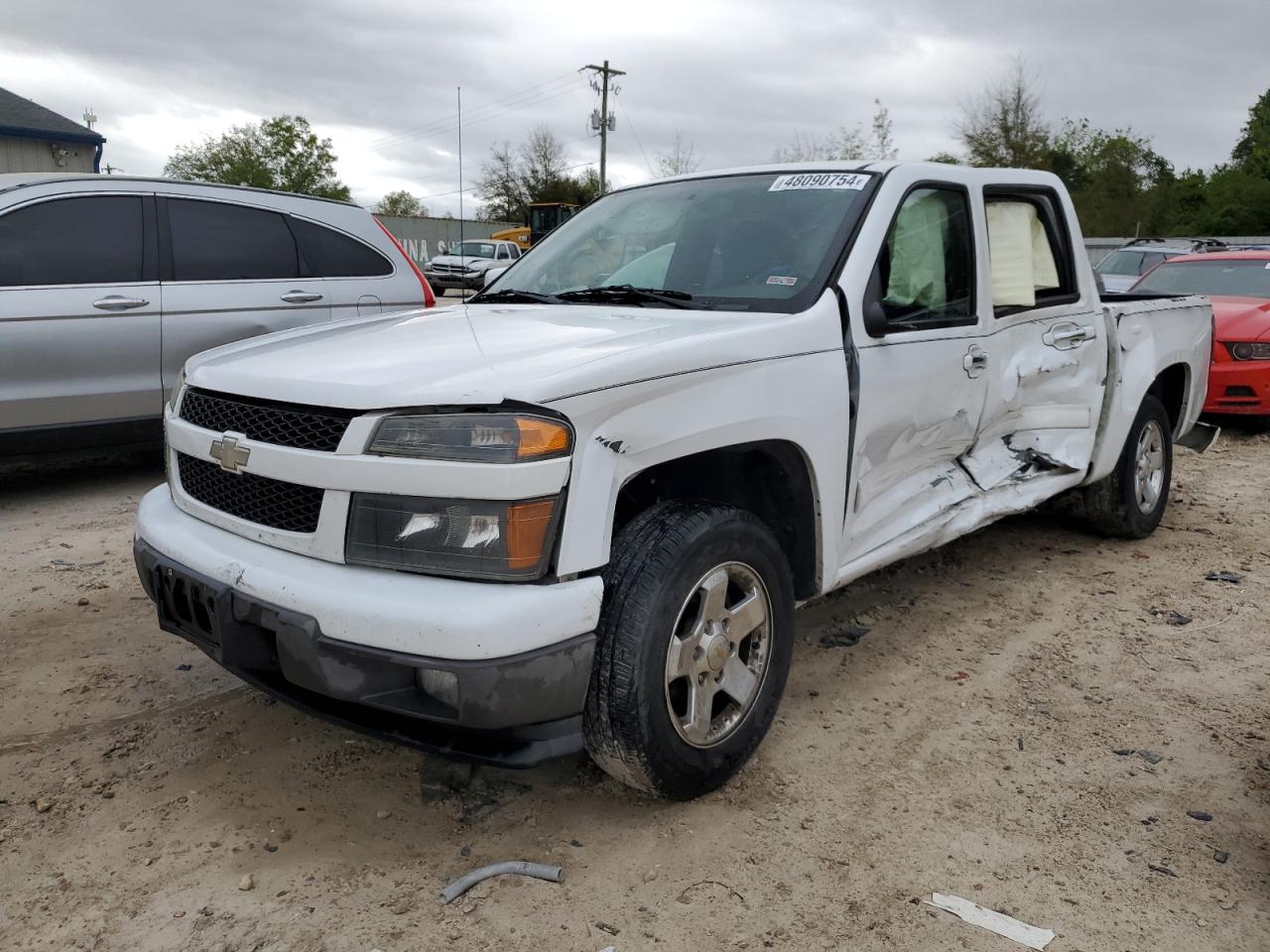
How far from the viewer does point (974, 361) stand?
375 centimetres

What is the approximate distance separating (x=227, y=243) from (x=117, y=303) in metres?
0.83

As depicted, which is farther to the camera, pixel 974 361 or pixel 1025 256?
pixel 1025 256

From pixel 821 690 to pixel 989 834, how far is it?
0.94 metres

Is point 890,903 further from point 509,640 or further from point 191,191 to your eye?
point 191,191

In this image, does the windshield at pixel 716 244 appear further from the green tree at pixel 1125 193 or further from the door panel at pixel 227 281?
the green tree at pixel 1125 193

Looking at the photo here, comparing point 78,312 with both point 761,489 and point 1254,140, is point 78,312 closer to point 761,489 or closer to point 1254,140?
point 761,489

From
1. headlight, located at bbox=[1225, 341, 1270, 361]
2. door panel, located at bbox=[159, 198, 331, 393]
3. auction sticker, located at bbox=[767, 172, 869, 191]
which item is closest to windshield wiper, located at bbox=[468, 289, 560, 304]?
auction sticker, located at bbox=[767, 172, 869, 191]

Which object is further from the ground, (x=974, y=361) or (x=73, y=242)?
(x=73, y=242)

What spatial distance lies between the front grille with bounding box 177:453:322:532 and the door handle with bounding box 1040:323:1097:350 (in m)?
3.17

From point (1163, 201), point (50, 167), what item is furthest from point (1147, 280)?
point (1163, 201)

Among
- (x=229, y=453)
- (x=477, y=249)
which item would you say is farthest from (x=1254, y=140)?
(x=229, y=453)

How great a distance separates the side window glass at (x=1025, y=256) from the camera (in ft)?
13.3

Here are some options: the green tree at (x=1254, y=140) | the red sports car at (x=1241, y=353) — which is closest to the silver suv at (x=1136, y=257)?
the red sports car at (x=1241, y=353)

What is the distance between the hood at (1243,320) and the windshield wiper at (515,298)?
273 inches
